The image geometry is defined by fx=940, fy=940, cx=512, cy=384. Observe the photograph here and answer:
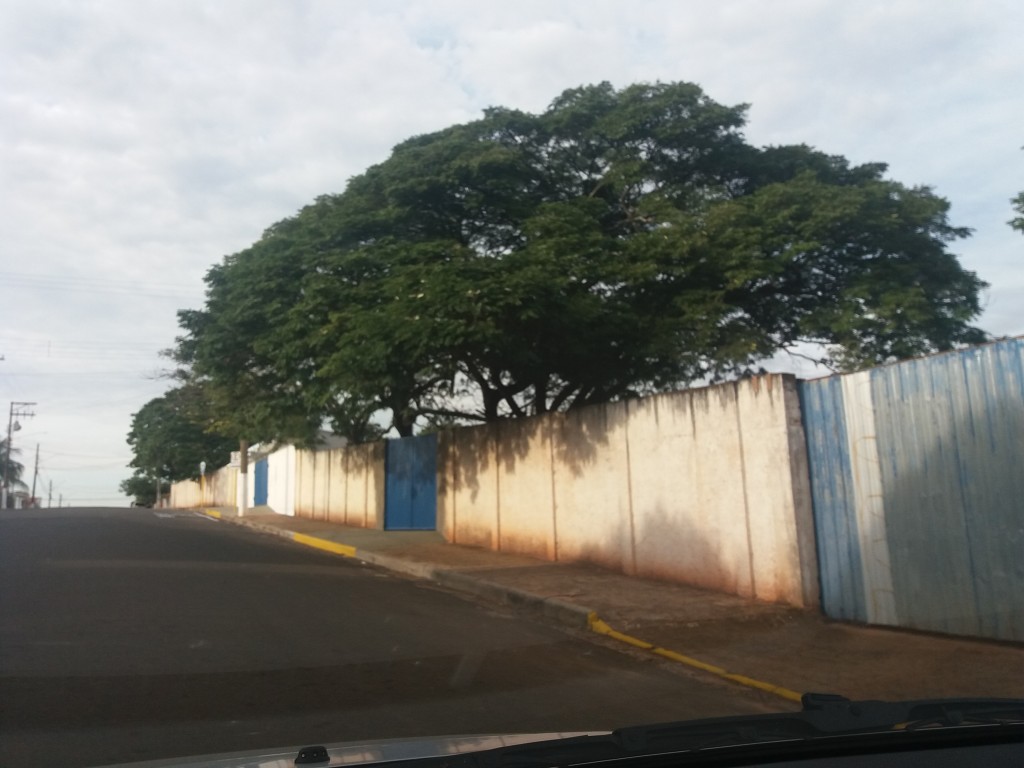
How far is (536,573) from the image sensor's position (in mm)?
13023

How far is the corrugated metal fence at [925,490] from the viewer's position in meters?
7.88

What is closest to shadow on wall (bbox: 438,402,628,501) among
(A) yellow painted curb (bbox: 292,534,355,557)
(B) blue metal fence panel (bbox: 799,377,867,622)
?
(A) yellow painted curb (bbox: 292,534,355,557)

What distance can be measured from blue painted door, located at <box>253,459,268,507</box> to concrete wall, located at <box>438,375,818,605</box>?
23.8m

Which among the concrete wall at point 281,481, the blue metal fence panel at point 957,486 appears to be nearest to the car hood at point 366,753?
the blue metal fence panel at point 957,486

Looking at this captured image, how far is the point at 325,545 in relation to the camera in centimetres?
1958

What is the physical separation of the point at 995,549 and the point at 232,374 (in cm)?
1531

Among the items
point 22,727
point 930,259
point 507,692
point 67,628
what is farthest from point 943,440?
point 930,259

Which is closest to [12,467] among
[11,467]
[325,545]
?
[11,467]

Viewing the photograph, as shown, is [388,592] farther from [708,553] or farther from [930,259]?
[930,259]

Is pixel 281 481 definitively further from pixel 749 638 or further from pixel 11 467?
pixel 11 467

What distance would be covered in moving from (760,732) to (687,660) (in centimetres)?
493

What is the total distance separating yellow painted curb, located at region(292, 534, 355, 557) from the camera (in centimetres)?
1801

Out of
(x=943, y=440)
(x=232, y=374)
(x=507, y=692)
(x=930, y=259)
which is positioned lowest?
(x=507, y=692)

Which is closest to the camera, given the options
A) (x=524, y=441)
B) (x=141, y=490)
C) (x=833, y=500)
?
(x=833, y=500)
